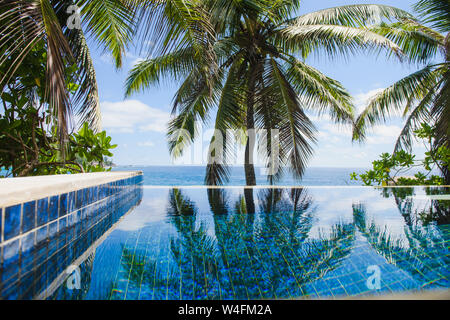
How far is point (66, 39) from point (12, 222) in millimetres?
2681

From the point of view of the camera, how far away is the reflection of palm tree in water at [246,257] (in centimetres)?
154

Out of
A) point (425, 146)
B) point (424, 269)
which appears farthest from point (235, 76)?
point (424, 269)

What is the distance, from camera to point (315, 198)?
4.82 m

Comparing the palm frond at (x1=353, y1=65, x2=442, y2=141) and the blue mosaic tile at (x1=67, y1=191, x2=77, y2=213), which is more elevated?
the palm frond at (x1=353, y1=65, x2=442, y2=141)

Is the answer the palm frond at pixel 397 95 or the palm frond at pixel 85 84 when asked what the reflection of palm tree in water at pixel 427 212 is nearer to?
the palm frond at pixel 397 95

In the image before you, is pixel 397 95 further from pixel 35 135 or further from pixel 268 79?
pixel 35 135

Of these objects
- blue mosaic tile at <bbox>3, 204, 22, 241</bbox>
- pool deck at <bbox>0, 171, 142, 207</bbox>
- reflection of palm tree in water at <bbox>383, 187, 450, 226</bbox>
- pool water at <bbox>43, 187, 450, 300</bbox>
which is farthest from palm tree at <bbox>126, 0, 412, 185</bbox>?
blue mosaic tile at <bbox>3, 204, 22, 241</bbox>

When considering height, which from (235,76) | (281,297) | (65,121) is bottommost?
(281,297)

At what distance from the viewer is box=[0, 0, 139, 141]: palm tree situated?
2510 mm

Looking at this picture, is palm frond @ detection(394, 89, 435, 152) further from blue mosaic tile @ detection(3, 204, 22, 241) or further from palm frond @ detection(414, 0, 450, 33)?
blue mosaic tile @ detection(3, 204, 22, 241)

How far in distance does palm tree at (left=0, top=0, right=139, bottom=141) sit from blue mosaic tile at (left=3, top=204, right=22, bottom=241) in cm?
126

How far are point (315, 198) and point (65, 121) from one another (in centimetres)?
360

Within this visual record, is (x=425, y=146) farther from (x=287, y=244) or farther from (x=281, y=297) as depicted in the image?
Answer: (x=281, y=297)

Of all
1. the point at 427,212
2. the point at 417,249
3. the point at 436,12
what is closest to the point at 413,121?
the point at 436,12
